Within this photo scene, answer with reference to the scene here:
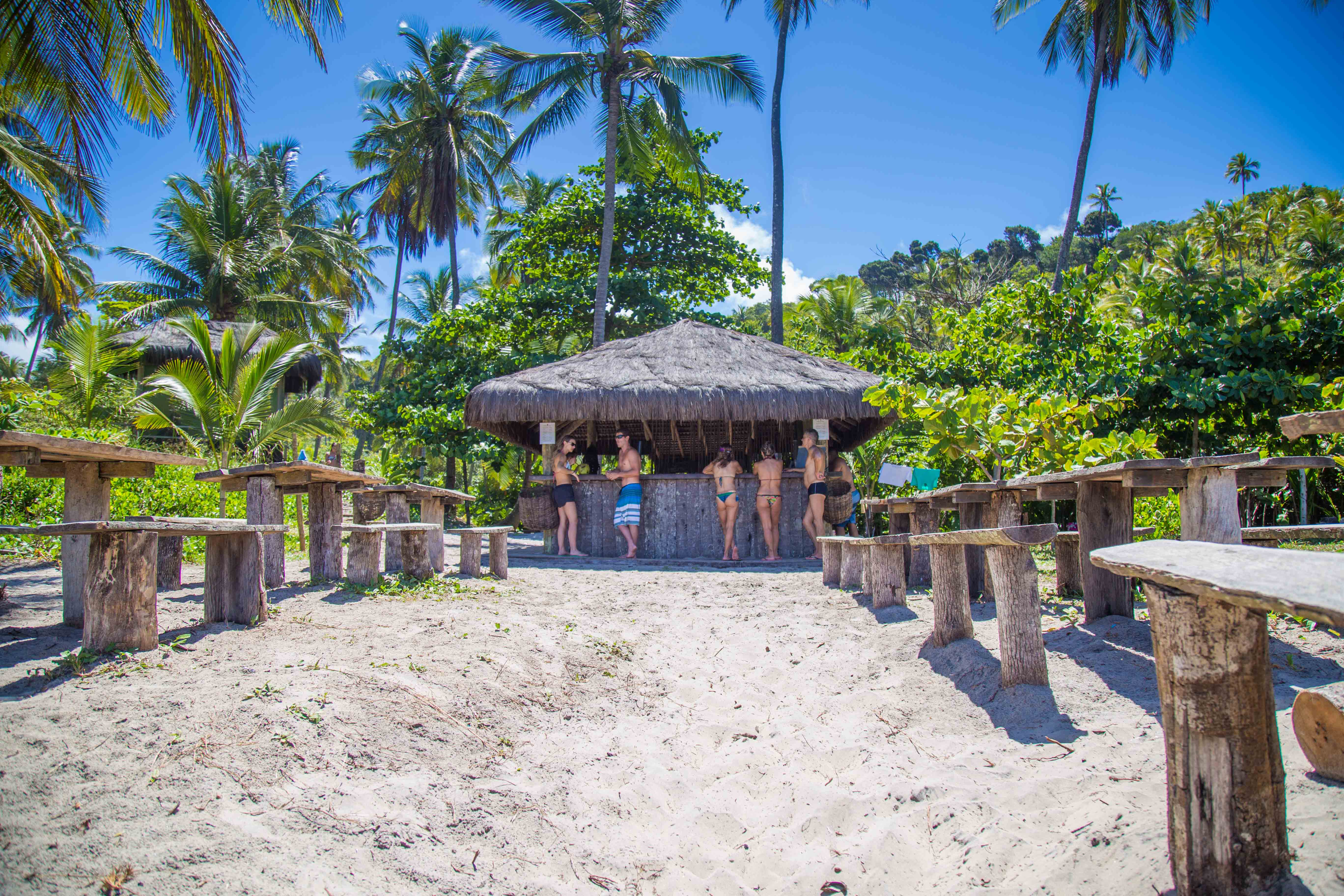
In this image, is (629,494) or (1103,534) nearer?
(1103,534)

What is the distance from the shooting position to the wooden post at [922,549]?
565cm

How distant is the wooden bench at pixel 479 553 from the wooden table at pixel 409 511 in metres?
0.20

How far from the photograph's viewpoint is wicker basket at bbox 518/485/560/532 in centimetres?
945

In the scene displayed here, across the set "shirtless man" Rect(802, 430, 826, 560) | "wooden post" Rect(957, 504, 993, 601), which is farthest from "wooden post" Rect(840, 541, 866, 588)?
"shirtless man" Rect(802, 430, 826, 560)

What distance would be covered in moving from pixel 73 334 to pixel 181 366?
2188mm

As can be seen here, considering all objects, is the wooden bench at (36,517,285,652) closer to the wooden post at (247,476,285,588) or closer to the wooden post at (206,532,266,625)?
the wooden post at (206,532,266,625)

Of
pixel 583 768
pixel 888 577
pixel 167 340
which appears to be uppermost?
pixel 167 340

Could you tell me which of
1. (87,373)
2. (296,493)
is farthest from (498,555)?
(87,373)

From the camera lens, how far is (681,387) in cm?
913

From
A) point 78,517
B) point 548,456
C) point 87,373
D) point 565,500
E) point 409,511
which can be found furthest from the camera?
point 87,373

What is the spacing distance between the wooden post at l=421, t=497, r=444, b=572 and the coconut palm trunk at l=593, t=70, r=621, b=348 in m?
7.06

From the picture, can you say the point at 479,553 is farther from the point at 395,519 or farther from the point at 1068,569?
the point at 1068,569

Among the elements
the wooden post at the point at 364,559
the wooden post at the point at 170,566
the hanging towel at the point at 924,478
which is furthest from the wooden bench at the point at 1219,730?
the wooden post at the point at 170,566

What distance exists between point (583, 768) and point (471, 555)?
3.85 metres
